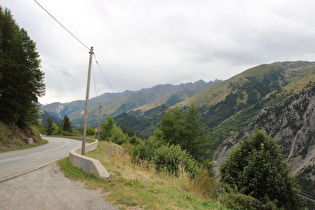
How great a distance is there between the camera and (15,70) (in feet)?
80.8

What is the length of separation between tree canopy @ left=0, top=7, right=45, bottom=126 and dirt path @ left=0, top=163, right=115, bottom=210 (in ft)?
70.8

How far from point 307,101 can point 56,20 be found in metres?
197

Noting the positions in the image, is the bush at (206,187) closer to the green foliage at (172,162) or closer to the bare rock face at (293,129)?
the green foliage at (172,162)

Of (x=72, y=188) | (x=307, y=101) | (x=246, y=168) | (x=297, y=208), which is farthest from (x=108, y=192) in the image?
(x=307, y=101)


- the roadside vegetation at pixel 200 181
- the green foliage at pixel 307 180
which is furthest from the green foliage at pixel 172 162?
the green foliage at pixel 307 180

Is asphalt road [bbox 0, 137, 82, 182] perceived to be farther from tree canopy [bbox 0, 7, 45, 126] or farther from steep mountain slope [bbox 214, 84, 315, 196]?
steep mountain slope [bbox 214, 84, 315, 196]

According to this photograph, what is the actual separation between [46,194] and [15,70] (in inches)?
1003

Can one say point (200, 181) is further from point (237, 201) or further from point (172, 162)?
point (172, 162)

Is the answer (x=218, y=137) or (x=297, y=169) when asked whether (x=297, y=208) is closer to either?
(x=297, y=169)

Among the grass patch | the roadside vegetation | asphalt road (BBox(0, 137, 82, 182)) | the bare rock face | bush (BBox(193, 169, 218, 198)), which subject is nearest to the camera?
the grass patch

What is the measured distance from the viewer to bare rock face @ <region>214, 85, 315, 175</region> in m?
125

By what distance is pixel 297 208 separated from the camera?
12016 millimetres

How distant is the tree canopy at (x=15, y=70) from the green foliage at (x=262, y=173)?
28.4 metres

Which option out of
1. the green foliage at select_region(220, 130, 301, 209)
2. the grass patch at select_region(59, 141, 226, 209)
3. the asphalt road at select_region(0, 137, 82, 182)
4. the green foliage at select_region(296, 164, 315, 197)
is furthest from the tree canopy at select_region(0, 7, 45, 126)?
the green foliage at select_region(296, 164, 315, 197)
